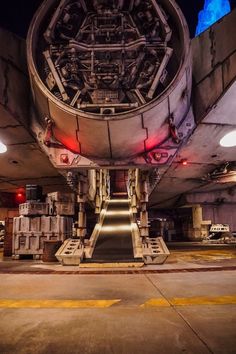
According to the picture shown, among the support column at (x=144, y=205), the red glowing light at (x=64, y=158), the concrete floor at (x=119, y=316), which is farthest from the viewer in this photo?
the support column at (x=144, y=205)

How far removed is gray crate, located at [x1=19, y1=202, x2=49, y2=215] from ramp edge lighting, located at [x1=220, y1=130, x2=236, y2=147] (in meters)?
5.97

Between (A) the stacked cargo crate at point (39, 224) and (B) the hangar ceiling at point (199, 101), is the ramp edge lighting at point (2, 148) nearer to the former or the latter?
(B) the hangar ceiling at point (199, 101)

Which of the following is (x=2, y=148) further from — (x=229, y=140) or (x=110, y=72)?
(x=229, y=140)

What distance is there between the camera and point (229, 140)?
8.16 metres

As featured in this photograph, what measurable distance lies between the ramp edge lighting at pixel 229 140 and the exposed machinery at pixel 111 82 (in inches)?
60.3

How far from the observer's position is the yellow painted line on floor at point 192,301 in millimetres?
3021

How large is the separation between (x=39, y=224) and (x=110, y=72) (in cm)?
513

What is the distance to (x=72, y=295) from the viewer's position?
3.55 metres

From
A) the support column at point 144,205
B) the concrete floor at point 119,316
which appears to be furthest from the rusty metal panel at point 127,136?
the concrete floor at point 119,316

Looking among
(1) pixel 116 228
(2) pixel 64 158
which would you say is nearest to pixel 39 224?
(1) pixel 116 228

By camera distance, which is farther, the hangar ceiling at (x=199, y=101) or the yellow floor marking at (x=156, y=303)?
the hangar ceiling at (x=199, y=101)

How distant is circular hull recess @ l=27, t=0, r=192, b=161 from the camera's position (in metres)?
6.38

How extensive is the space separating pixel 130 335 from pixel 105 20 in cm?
737

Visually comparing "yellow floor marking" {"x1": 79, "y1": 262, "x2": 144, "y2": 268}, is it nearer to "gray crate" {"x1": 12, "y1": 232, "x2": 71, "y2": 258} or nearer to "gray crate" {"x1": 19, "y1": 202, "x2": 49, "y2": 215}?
"gray crate" {"x1": 12, "y1": 232, "x2": 71, "y2": 258}
